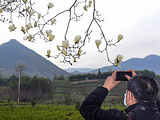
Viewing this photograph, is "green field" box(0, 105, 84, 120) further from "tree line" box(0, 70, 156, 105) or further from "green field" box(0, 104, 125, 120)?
"tree line" box(0, 70, 156, 105)

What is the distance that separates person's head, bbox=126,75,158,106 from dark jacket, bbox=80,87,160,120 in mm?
23

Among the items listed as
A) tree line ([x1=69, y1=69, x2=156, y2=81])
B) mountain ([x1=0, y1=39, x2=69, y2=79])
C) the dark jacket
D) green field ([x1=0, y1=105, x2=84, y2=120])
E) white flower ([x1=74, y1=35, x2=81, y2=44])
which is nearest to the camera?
the dark jacket

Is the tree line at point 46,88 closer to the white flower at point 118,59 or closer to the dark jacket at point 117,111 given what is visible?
the white flower at point 118,59

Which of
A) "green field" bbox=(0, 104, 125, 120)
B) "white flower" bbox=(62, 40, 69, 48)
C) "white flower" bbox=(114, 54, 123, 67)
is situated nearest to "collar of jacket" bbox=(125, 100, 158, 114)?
"white flower" bbox=(114, 54, 123, 67)

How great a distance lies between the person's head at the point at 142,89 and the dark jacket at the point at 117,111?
23mm

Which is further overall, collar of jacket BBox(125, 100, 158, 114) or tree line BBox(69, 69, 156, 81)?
tree line BBox(69, 69, 156, 81)

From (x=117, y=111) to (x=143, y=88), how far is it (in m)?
0.14

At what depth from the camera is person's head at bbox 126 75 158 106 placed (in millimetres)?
662

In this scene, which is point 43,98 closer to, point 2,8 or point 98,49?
point 2,8

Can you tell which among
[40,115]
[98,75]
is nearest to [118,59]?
[40,115]

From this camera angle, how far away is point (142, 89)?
0.66 m

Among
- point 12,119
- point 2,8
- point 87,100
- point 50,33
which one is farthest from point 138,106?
point 12,119

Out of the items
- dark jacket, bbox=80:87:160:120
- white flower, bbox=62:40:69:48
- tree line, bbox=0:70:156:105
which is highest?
white flower, bbox=62:40:69:48

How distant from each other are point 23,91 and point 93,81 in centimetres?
555
